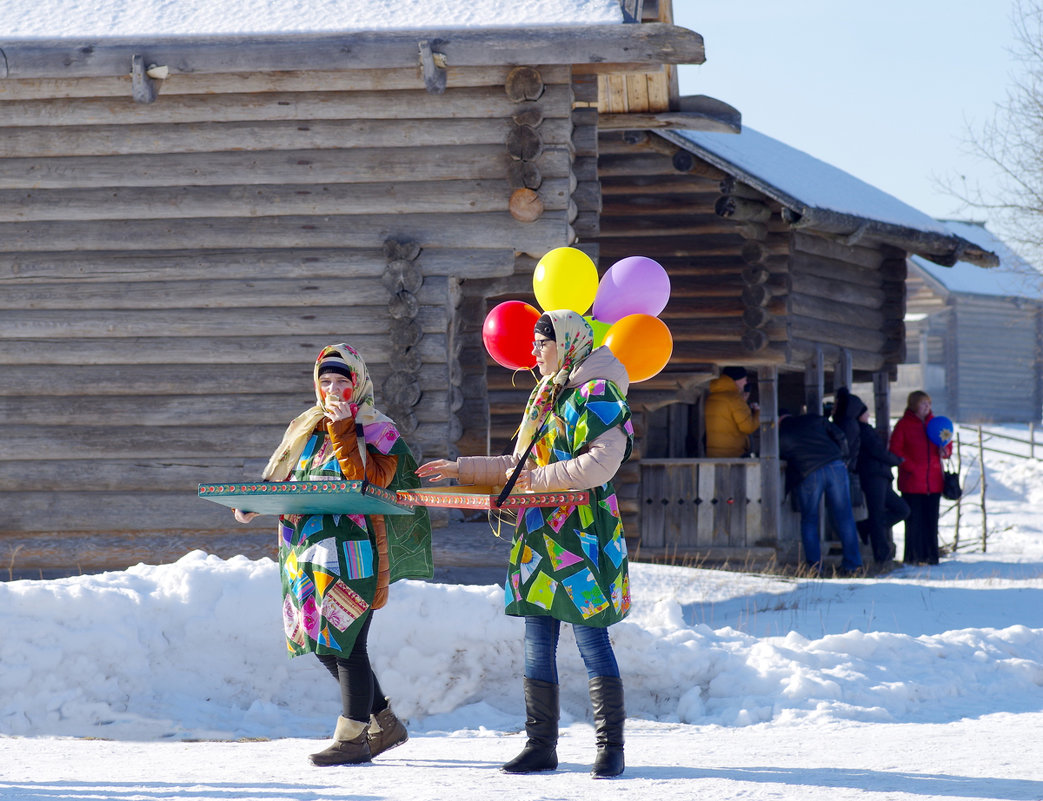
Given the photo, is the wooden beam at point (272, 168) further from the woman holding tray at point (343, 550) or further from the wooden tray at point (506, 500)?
the wooden tray at point (506, 500)

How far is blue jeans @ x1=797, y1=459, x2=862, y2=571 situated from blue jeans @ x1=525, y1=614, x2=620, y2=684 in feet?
24.6

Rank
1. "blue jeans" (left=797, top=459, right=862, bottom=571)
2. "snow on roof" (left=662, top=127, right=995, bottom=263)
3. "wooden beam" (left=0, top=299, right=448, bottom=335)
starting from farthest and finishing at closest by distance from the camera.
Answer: "blue jeans" (left=797, top=459, right=862, bottom=571), "snow on roof" (left=662, top=127, right=995, bottom=263), "wooden beam" (left=0, top=299, right=448, bottom=335)

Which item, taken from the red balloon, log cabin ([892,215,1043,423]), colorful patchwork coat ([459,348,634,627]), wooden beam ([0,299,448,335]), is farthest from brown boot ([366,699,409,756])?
log cabin ([892,215,1043,423])

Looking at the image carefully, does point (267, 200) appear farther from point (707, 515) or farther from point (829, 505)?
point (829, 505)

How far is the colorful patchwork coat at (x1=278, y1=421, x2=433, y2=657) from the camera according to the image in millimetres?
4516

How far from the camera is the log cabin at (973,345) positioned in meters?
30.7

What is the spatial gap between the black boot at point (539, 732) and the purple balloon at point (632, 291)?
1.59 m

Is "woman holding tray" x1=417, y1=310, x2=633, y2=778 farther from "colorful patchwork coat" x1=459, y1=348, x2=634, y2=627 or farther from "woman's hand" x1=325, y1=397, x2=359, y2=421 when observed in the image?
"woman's hand" x1=325, y1=397, x2=359, y2=421

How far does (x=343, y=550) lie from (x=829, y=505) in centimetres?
803

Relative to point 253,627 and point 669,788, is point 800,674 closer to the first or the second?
point 669,788

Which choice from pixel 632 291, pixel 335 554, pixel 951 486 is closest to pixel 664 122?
pixel 951 486

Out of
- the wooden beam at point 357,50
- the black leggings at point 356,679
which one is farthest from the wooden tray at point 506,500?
the wooden beam at point 357,50

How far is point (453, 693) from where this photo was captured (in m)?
6.21

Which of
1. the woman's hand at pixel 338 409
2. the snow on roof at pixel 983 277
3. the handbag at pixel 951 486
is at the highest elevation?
the snow on roof at pixel 983 277
